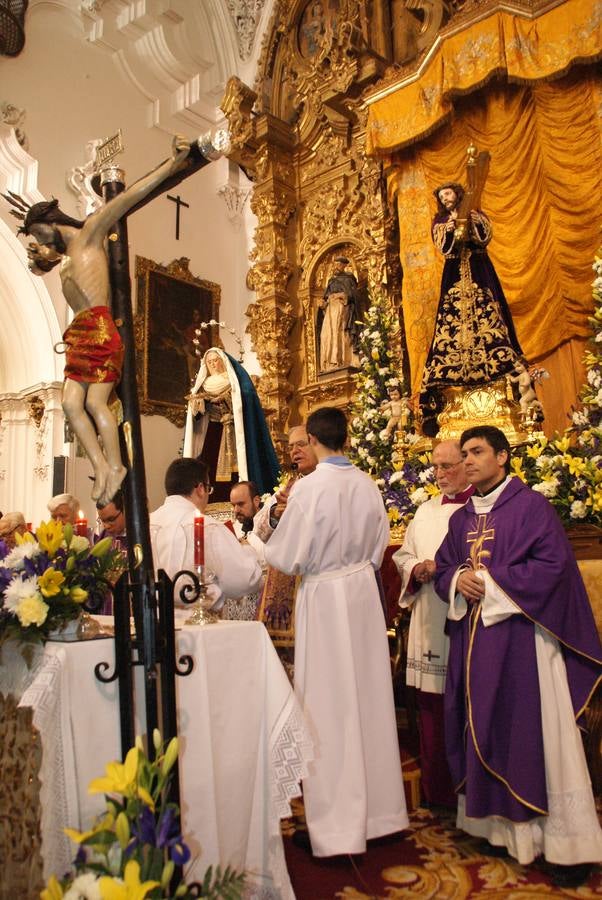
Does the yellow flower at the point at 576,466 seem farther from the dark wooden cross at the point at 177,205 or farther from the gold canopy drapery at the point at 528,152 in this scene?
the dark wooden cross at the point at 177,205

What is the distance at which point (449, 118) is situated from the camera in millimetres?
8445

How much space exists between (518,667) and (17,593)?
2.06 m

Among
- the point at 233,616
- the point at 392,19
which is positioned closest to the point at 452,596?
the point at 233,616

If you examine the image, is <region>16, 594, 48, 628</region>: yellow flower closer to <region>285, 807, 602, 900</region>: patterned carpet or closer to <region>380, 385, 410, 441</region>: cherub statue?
<region>285, 807, 602, 900</region>: patterned carpet

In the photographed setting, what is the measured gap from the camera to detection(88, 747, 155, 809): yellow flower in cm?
161

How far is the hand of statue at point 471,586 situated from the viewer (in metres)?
3.25

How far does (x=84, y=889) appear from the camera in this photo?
5.21 feet

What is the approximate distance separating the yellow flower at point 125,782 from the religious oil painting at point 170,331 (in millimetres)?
9101

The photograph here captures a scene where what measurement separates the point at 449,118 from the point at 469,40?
79cm

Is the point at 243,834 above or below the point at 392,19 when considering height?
below

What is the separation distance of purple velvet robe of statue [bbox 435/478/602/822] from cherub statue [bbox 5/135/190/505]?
1.81 meters

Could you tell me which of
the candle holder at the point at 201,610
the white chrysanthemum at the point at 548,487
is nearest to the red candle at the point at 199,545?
the candle holder at the point at 201,610

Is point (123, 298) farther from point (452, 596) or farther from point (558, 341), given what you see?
point (558, 341)

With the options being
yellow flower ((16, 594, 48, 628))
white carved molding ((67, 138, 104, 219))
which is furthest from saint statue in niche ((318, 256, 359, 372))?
yellow flower ((16, 594, 48, 628))
